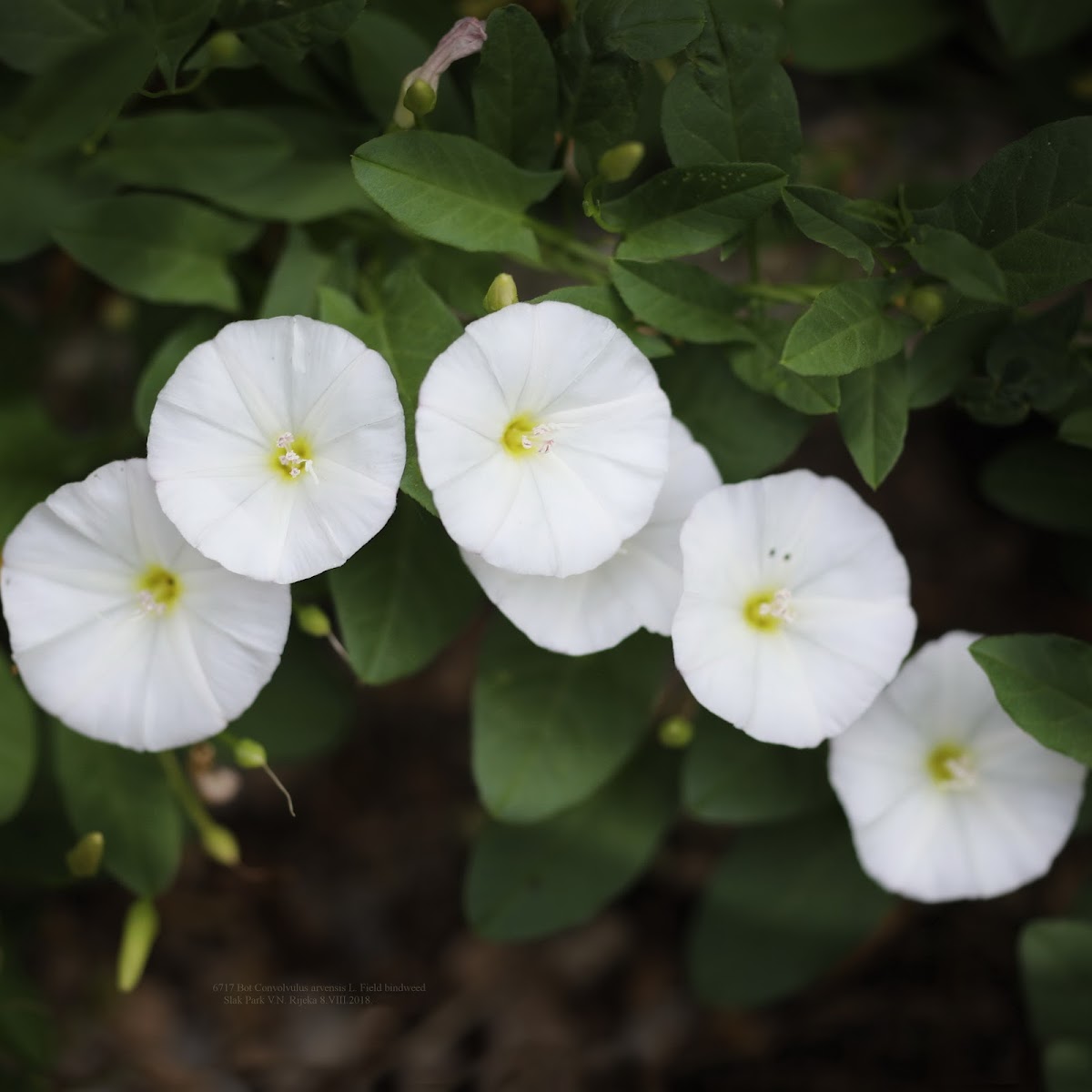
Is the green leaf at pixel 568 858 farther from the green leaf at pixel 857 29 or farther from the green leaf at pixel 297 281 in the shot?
the green leaf at pixel 857 29

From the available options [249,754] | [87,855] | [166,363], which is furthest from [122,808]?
[166,363]

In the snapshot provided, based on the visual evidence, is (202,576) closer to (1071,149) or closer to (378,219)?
(378,219)

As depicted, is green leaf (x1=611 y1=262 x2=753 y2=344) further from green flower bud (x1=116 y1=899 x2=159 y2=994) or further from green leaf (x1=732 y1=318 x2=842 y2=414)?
green flower bud (x1=116 y1=899 x2=159 y2=994)

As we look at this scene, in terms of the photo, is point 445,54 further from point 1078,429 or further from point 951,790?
point 951,790

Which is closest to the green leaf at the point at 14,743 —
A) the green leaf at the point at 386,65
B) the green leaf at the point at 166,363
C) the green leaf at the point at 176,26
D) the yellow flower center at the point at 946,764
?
the green leaf at the point at 166,363

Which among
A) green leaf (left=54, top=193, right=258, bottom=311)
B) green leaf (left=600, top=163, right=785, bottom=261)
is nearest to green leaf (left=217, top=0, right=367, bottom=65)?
green leaf (left=54, top=193, right=258, bottom=311)

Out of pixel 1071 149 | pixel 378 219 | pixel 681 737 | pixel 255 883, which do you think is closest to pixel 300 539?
pixel 378 219
